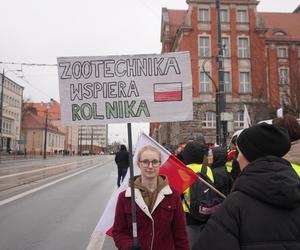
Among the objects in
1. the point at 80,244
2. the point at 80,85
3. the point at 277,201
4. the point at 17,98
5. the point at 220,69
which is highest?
the point at 17,98

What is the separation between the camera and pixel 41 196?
13758 mm

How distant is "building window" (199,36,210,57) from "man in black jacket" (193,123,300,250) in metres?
43.9

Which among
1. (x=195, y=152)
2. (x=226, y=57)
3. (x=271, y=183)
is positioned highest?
(x=226, y=57)

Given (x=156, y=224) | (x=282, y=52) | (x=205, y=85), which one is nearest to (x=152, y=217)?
(x=156, y=224)

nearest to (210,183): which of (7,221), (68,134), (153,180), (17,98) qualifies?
(153,180)

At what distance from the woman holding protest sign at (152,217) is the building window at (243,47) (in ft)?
144

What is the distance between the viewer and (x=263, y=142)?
6.79 feet

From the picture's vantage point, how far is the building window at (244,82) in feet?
147

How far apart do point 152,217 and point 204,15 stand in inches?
1718

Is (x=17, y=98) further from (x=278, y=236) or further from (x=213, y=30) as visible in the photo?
(x=278, y=236)

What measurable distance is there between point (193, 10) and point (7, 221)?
128ft

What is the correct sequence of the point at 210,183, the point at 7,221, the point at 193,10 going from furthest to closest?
the point at 193,10 < the point at 7,221 < the point at 210,183

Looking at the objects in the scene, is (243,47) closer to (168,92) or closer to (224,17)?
(224,17)

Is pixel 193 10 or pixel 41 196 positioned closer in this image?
pixel 41 196
